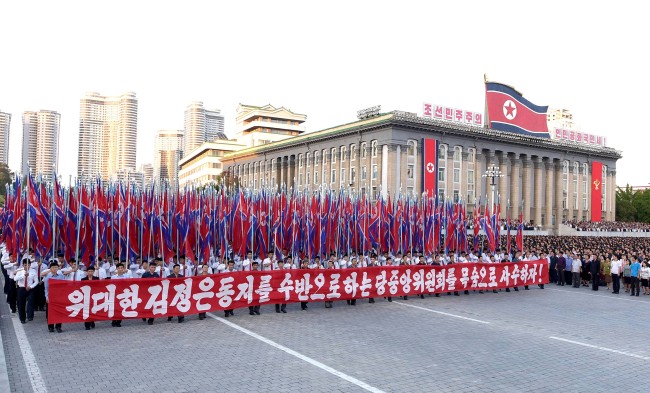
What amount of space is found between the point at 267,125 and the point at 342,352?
89126mm

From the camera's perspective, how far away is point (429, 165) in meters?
55.0

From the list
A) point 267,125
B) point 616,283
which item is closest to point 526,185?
point 616,283

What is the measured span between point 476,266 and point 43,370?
14830 millimetres

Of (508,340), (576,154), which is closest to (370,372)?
(508,340)

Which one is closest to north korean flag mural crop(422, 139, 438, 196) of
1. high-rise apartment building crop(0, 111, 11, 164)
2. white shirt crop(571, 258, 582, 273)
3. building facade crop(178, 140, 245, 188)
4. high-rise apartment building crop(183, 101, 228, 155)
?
white shirt crop(571, 258, 582, 273)

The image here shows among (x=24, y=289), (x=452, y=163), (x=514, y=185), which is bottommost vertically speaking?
(x=24, y=289)

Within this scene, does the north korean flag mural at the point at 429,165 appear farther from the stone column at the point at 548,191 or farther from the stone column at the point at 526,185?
the stone column at the point at 548,191

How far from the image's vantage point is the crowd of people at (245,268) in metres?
12.9

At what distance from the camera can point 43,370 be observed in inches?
348

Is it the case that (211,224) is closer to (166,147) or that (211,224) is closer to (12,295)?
(12,295)

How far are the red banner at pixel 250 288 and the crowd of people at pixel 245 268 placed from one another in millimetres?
419

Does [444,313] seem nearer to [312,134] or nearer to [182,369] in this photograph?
[182,369]

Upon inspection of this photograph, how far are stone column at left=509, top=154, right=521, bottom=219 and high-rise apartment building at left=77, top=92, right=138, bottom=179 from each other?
365 feet

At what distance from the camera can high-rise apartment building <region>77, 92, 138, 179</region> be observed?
477 feet
